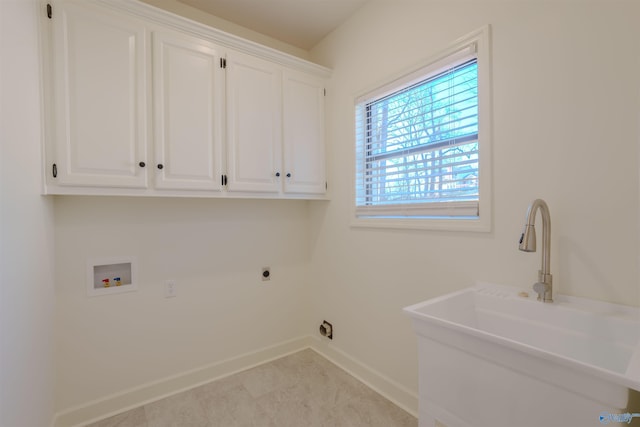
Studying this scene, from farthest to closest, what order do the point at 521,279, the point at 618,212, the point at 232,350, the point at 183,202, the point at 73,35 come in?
the point at 232,350 < the point at 183,202 < the point at 73,35 < the point at 521,279 < the point at 618,212

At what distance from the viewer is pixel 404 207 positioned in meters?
1.79

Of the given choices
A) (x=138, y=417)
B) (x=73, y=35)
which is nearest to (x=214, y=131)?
(x=73, y=35)

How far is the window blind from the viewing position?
1.50 m

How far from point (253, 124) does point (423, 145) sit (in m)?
1.12

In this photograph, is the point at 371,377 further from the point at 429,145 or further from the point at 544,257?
the point at 429,145

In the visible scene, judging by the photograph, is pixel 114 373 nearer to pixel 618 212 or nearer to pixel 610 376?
pixel 610 376

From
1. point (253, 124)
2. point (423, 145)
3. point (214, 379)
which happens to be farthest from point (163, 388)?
point (423, 145)

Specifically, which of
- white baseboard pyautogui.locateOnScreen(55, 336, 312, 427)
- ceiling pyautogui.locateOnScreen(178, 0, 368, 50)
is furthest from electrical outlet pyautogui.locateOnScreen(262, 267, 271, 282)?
ceiling pyautogui.locateOnScreen(178, 0, 368, 50)

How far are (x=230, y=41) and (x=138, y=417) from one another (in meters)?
2.37

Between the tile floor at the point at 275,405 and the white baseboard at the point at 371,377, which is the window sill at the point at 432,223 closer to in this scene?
the white baseboard at the point at 371,377

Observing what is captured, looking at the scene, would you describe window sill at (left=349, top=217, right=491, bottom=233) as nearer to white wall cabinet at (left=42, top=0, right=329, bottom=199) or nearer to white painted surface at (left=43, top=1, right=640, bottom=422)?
white painted surface at (left=43, top=1, right=640, bottom=422)

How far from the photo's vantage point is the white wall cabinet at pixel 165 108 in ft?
4.64

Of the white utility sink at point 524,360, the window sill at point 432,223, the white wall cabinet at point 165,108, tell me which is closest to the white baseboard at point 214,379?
the white utility sink at point 524,360

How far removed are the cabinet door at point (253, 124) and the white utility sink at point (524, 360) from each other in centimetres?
132
